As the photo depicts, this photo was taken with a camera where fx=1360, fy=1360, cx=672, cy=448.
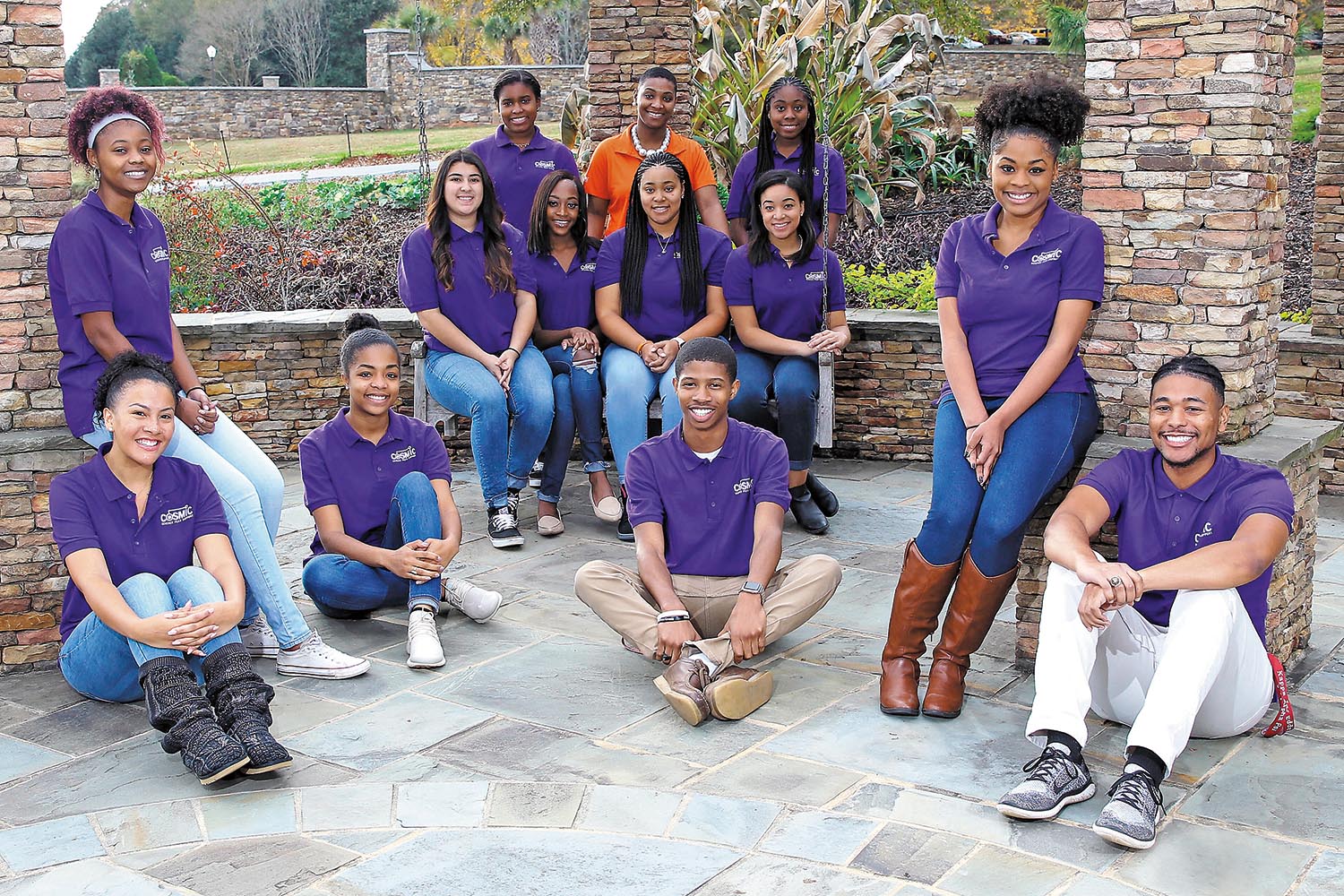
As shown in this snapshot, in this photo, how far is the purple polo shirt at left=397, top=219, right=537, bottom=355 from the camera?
20.0 ft

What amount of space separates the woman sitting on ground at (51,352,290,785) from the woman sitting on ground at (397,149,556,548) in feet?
6.17

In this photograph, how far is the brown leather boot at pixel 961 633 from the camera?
4.16 m

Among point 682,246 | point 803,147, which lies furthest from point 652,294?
point 803,147

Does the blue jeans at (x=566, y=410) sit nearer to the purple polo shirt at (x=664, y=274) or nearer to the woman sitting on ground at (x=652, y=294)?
the woman sitting on ground at (x=652, y=294)

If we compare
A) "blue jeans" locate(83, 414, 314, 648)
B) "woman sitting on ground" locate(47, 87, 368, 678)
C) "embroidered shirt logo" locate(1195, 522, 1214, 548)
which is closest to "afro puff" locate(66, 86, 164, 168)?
"woman sitting on ground" locate(47, 87, 368, 678)

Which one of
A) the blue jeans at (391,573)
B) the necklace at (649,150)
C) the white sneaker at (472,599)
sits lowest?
the white sneaker at (472,599)

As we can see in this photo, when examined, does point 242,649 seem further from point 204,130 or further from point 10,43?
point 204,130

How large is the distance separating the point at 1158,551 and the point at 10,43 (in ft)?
13.2

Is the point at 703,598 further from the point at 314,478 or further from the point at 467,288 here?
the point at 467,288

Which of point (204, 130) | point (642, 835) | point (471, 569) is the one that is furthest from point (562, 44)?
point (642, 835)

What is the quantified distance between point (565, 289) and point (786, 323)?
107 centimetres

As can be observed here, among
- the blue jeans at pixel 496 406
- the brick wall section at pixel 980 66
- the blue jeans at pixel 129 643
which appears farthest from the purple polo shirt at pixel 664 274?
the brick wall section at pixel 980 66

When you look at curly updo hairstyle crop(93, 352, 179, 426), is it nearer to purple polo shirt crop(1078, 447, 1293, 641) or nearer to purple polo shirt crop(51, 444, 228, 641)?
purple polo shirt crop(51, 444, 228, 641)

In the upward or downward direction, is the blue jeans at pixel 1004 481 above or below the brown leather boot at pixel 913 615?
above
